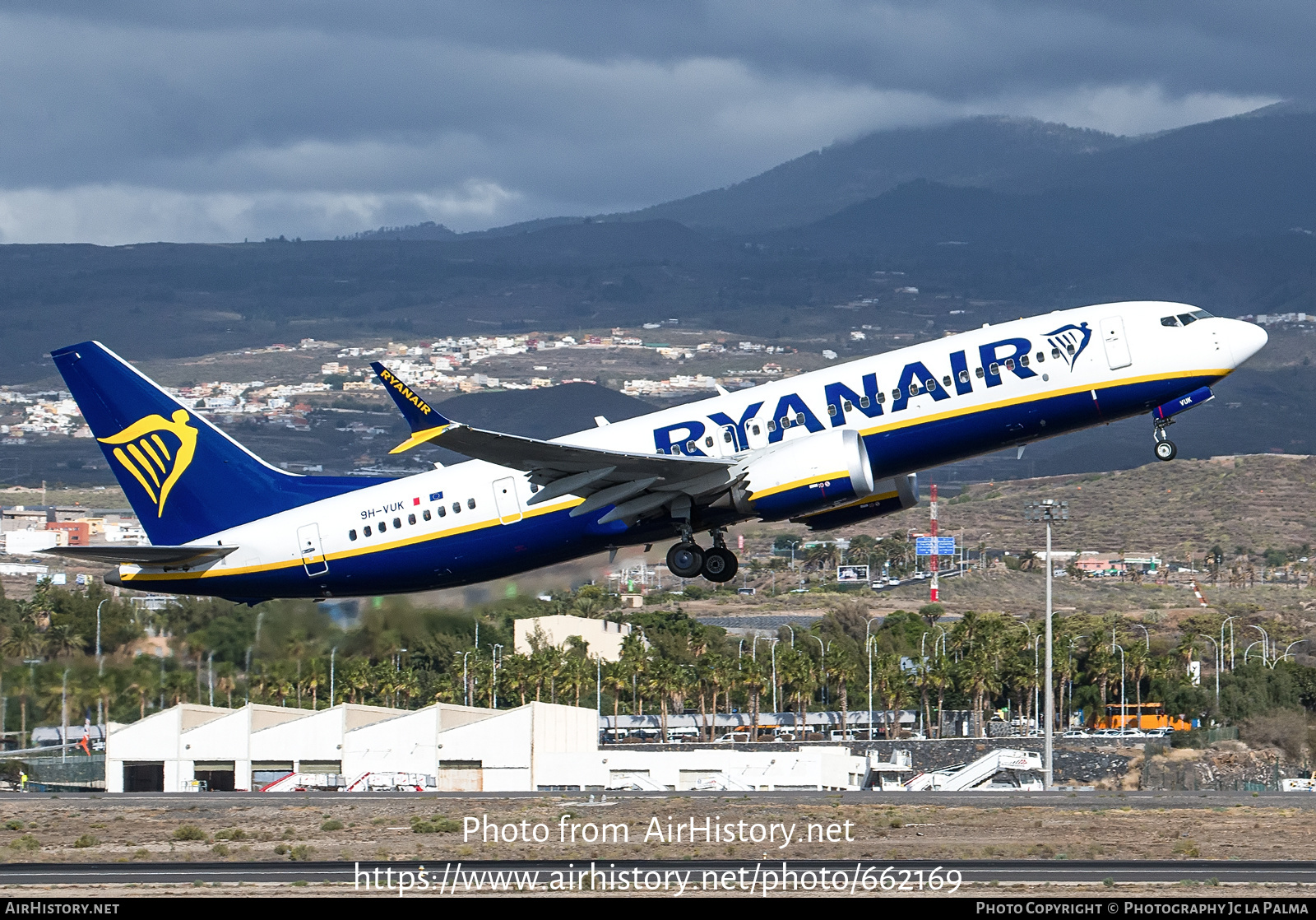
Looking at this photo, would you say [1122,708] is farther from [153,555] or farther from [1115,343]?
[153,555]

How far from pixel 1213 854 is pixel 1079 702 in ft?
339

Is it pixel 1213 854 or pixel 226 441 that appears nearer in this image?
pixel 1213 854

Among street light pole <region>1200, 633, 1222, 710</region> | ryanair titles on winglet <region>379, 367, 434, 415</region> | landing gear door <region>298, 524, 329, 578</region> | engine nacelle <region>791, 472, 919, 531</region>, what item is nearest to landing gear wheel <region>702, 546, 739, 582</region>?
engine nacelle <region>791, 472, 919, 531</region>

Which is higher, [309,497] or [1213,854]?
[309,497]

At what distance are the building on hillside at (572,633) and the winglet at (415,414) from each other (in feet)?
287

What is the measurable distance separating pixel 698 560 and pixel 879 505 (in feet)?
18.2

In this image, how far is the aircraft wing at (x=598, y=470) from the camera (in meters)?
43.1

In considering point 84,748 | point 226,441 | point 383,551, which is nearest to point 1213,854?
point 383,551

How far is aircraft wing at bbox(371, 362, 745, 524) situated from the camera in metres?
43.1

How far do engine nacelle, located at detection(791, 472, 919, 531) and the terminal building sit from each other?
115ft

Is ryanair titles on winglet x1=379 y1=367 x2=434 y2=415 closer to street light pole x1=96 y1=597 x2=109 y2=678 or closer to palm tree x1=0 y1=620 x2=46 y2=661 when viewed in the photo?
street light pole x1=96 y1=597 x2=109 y2=678

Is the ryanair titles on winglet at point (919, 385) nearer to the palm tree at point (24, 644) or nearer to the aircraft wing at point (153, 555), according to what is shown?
the aircraft wing at point (153, 555)
